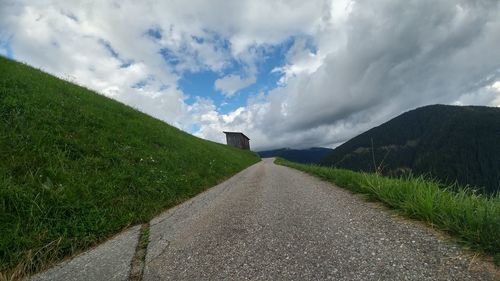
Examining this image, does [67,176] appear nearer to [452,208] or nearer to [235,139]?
[452,208]

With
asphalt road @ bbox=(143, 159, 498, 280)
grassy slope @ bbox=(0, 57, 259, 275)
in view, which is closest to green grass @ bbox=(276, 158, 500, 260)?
asphalt road @ bbox=(143, 159, 498, 280)

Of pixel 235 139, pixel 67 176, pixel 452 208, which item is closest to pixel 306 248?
pixel 452 208

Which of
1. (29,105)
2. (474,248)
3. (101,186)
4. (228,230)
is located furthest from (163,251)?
(29,105)

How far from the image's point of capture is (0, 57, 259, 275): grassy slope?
5.02 metres

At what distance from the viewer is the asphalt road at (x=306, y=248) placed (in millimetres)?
3053

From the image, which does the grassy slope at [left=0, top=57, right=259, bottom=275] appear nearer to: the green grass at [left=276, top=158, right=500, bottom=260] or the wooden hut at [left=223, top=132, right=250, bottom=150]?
the green grass at [left=276, top=158, right=500, bottom=260]

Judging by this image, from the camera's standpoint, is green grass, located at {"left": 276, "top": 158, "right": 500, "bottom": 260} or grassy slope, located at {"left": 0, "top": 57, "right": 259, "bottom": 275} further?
grassy slope, located at {"left": 0, "top": 57, "right": 259, "bottom": 275}

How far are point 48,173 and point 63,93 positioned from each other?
941 centimetres

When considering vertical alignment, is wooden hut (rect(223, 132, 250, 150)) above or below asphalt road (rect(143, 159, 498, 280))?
above

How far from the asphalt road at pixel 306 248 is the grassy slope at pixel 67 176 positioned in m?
1.60

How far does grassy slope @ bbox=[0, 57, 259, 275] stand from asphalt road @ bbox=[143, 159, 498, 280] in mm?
1600

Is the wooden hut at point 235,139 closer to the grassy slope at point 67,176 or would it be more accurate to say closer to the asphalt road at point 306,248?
the grassy slope at point 67,176

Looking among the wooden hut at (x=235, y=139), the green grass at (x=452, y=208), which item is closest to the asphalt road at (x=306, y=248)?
the green grass at (x=452, y=208)

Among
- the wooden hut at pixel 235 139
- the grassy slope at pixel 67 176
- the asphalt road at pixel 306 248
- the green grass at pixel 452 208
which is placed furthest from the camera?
the wooden hut at pixel 235 139
